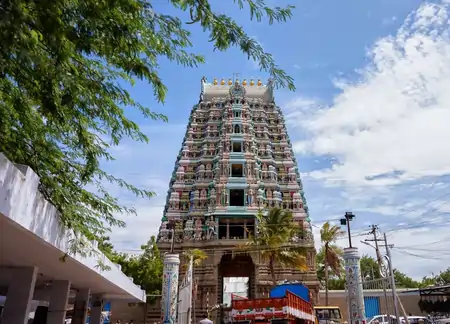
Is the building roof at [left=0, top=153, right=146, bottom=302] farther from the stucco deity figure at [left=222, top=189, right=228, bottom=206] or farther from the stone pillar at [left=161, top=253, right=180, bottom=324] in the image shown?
the stucco deity figure at [left=222, top=189, right=228, bottom=206]

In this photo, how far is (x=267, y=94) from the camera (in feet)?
155

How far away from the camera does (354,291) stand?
17.3 meters

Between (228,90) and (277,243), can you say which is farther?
(228,90)

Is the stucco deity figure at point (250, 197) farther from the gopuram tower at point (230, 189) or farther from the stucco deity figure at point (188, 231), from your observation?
the stucco deity figure at point (188, 231)

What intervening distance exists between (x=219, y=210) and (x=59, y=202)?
2845 centimetres

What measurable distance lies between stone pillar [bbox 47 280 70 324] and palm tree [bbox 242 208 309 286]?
18.0 metres

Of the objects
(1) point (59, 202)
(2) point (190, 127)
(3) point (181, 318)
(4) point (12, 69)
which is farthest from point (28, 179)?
(2) point (190, 127)

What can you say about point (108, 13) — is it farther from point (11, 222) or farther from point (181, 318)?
point (181, 318)

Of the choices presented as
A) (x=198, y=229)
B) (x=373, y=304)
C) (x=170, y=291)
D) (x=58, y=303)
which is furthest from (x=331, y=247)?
(x=58, y=303)

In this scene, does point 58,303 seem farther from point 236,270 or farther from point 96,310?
point 236,270

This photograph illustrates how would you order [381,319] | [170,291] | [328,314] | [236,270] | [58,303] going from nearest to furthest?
[58,303], [170,291], [328,314], [381,319], [236,270]

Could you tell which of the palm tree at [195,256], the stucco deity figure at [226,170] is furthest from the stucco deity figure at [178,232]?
the stucco deity figure at [226,170]

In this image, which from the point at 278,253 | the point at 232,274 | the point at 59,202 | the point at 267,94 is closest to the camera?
the point at 59,202

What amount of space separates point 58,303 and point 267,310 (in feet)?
24.2
